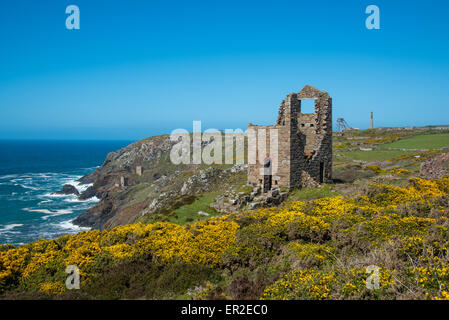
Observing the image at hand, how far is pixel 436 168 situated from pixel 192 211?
1895 centimetres

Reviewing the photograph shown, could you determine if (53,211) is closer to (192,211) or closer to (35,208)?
(35,208)

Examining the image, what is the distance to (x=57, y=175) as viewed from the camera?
110000 mm

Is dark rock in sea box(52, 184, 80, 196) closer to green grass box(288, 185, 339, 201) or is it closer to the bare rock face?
green grass box(288, 185, 339, 201)

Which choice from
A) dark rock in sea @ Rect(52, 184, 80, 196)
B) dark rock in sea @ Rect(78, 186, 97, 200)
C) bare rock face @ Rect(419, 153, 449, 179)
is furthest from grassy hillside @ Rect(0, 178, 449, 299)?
dark rock in sea @ Rect(52, 184, 80, 196)

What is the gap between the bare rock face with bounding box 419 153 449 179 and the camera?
2019 centimetres

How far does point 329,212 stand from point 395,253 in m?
4.52

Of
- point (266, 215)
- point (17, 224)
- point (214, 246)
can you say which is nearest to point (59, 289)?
point (214, 246)

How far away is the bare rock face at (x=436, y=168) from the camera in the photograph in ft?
66.2

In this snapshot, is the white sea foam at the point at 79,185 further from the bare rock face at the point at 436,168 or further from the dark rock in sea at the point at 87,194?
the bare rock face at the point at 436,168

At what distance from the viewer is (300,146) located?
21.0m

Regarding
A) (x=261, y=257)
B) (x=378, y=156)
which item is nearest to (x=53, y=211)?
(x=261, y=257)

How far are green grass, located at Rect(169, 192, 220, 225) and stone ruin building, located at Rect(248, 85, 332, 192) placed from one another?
414 cm

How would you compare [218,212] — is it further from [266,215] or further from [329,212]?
[329,212]

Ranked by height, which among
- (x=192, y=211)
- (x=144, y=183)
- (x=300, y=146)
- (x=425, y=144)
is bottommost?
(x=144, y=183)
